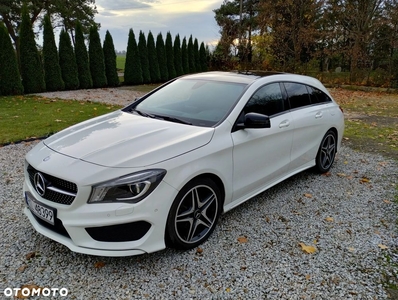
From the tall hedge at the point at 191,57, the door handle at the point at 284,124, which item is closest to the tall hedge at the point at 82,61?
the tall hedge at the point at 191,57

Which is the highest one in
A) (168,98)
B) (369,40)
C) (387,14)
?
(387,14)

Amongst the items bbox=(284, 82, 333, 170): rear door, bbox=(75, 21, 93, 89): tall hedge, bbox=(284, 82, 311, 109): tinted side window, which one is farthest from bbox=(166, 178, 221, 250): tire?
bbox=(75, 21, 93, 89): tall hedge

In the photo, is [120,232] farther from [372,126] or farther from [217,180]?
[372,126]

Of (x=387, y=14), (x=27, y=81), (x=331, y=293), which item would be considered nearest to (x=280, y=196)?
(x=331, y=293)

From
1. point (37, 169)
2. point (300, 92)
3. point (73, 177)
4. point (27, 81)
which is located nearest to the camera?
point (73, 177)

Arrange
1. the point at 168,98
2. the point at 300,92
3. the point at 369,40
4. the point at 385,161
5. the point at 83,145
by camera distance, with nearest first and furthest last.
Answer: the point at 83,145
the point at 168,98
the point at 300,92
the point at 385,161
the point at 369,40

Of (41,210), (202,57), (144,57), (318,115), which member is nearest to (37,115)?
(41,210)

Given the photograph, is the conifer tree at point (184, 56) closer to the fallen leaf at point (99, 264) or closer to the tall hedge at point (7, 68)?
the tall hedge at point (7, 68)

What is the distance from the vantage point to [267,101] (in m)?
3.42

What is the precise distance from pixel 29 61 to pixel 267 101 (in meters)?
12.1

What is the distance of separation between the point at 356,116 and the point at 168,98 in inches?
289

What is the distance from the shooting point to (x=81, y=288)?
7.13 ft

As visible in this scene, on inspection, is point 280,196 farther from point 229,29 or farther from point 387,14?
point 229,29

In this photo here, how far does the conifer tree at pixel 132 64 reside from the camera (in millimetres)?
17250
